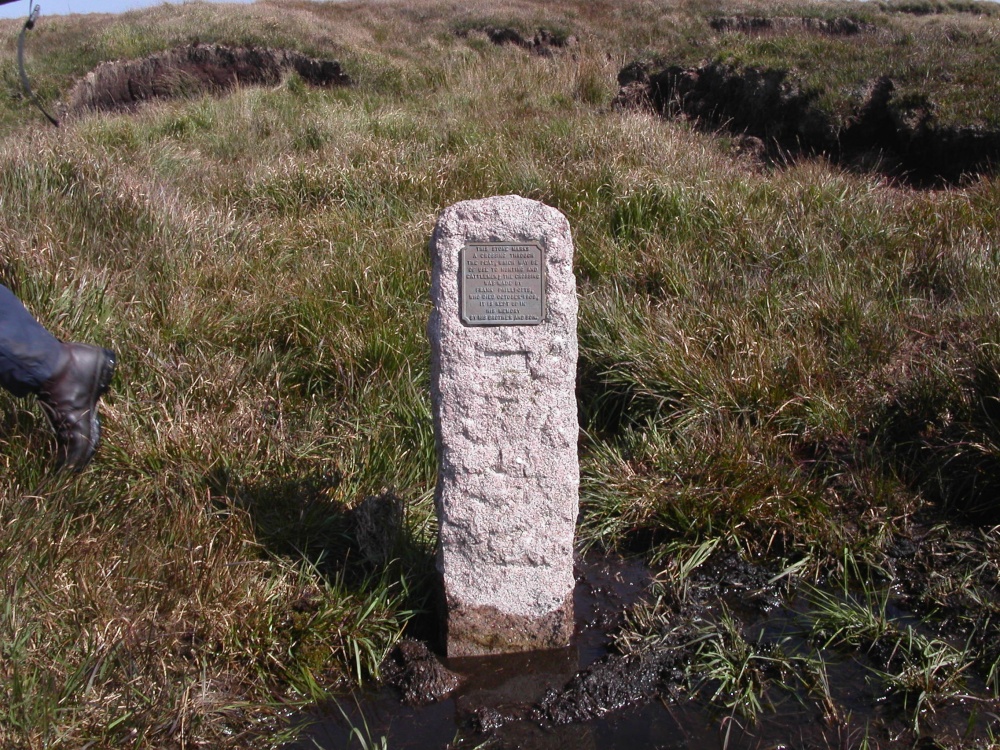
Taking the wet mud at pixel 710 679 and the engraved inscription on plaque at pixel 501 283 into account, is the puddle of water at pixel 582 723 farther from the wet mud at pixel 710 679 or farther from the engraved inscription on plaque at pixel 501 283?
the engraved inscription on plaque at pixel 501 283

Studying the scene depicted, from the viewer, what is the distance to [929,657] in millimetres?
3174

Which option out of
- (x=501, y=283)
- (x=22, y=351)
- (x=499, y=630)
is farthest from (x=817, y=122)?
(x=22, y=351)

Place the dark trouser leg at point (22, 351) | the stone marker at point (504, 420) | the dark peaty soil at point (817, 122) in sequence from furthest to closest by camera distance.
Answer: the dark peaty soil at point (817, 122) → the dark trouser leg at point (22, 351) → the stone marker at point (504, 420)

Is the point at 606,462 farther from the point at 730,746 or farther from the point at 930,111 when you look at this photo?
the point at 930,111

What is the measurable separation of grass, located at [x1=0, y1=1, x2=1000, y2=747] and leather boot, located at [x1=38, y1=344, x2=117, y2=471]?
0.11m

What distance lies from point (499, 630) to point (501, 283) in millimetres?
1237

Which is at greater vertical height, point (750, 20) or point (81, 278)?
point (81, 278)

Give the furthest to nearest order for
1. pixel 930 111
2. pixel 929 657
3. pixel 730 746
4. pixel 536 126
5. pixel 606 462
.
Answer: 1. pixel 536 126
2. pixel 930 111
3. pixel 606 462
4. pixel 929 657
5. pixel 730 746

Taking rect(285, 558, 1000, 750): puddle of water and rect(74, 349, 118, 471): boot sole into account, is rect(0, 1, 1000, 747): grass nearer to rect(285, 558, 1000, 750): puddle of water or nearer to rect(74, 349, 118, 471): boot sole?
rect(74, 349, 118, 471): boot sole

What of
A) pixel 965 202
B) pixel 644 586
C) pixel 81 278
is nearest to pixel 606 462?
pixel 644 586

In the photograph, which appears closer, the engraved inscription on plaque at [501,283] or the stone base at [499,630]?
the engraved inscription on plaque at [501,283]

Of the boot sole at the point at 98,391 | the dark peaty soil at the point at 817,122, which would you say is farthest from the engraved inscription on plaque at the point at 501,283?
the dark peaty soil at the point at 817,122

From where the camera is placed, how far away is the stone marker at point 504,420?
3100 millimetres

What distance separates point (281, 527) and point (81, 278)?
2046 mm
